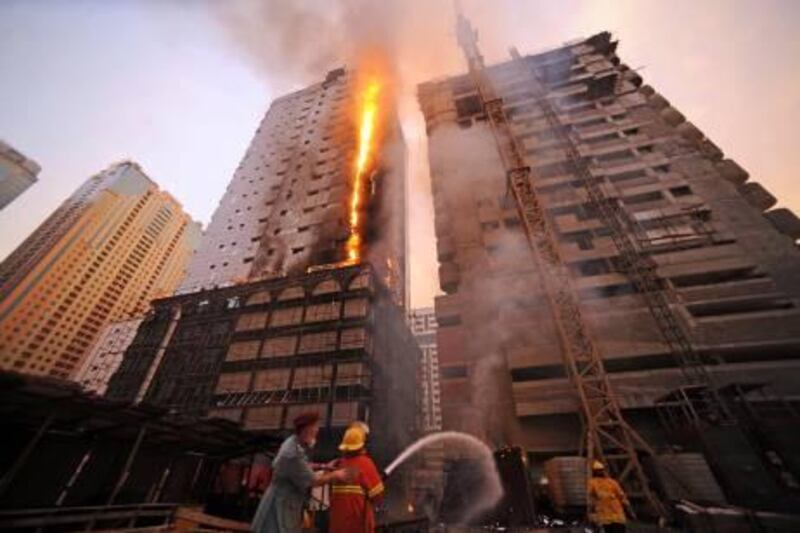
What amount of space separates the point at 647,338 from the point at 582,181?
540 inches

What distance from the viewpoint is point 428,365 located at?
280 ft

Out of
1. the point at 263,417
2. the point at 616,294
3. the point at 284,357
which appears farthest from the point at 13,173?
the point at 616,294

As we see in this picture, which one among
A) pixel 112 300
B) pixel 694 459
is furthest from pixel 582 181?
pixel 112 300

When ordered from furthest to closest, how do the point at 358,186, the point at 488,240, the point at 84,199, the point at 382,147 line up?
the point at 84,199, the point at 382,147, the point at 358,186, the point at 488,240

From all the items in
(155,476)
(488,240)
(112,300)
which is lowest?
(155,476)

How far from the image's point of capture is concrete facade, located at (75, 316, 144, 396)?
67688 mm

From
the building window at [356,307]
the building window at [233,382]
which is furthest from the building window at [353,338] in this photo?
the building window at [233,382]

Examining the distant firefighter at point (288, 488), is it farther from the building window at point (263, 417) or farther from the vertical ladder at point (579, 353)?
the building window at point (263, 417)

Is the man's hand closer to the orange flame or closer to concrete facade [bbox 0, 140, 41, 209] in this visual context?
the orange flame

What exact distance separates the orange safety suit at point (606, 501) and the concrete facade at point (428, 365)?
58589mm

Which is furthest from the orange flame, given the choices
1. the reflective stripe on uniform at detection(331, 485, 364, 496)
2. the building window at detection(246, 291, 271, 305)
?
the reflective stripe on uniform at detection(331, 485, 364, 496)

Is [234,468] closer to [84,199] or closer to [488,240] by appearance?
[488,240]

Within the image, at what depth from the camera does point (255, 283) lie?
36.6m

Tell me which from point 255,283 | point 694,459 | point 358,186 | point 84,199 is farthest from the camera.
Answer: point 84,199
